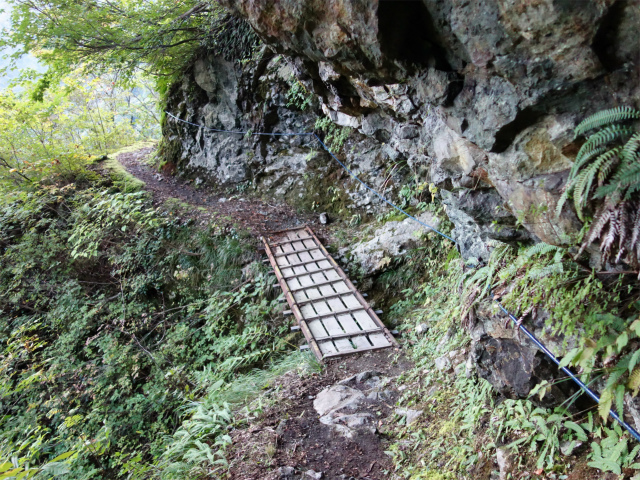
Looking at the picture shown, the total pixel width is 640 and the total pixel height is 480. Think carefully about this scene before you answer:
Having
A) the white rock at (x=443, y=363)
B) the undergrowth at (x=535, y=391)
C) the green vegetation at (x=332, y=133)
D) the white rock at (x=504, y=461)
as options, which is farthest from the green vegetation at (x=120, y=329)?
the green vegetation at (x=332, y=133)

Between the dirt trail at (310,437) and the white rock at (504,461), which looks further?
the dirt trail at (310,437)

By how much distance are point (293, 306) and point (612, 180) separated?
15.1 feet

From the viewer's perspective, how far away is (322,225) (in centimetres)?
810

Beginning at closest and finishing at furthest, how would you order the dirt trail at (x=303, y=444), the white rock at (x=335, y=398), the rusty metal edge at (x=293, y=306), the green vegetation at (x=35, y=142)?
the dirt trail at (x=303, y=444)
the white rock at (x=335, y=398)
the rusty metal edge at (x=293, y=306)
the green vegetation at (x=35, y=142)

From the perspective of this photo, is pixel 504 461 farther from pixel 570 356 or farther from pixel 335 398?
pixel 335 398

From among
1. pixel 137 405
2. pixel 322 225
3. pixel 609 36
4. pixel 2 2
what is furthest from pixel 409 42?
pixel 2 2

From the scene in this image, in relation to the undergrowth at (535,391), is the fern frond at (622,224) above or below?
above

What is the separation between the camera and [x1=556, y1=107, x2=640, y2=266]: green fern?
2031 mm

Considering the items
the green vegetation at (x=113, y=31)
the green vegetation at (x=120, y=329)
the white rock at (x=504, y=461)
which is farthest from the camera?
the green vegetation at (x=113, y=31)

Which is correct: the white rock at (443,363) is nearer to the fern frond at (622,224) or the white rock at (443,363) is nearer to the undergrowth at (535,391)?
the undergrowth at (535,391)

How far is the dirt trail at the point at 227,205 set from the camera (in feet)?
27.7

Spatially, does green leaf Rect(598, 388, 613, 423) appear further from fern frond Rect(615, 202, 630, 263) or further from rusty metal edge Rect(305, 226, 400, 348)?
rusty metal edge Rect(305, 226, 400, 348)

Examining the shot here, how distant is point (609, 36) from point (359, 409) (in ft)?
11.8

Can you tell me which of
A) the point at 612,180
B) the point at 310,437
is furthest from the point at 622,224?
the point at 310,437
